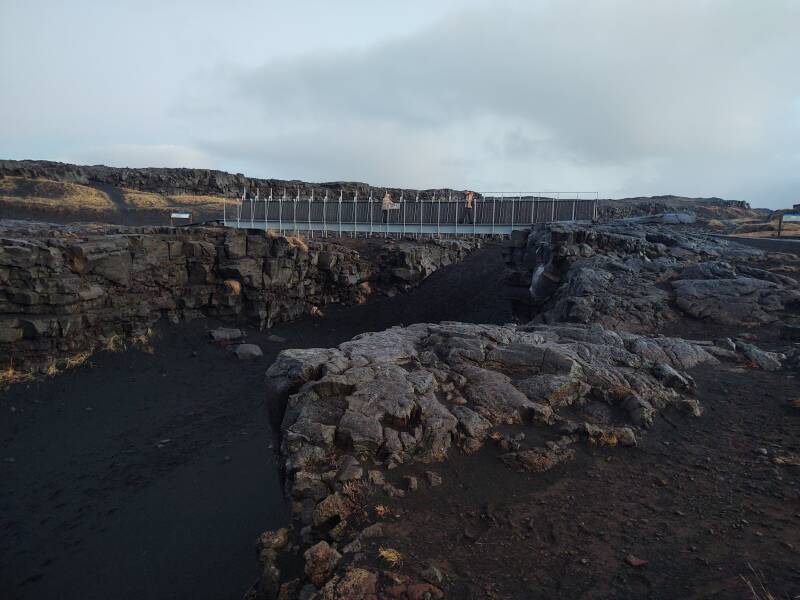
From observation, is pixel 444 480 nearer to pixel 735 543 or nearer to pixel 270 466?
pixel 735 543

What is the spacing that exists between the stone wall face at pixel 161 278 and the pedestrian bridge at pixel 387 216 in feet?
6.15

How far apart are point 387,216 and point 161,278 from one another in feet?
56.1

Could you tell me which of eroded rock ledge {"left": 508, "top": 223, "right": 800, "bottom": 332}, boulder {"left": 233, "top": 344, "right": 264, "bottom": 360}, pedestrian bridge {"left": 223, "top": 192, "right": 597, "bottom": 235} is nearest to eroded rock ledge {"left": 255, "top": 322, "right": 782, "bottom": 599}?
eroded rock ledge {"left": 508, "top": 223, "right": 800, "bottom": 332}

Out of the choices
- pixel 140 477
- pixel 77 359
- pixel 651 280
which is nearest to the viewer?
pixel 140 477

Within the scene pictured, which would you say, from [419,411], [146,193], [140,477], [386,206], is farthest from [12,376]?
[146,193]

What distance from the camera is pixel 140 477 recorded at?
460 inches

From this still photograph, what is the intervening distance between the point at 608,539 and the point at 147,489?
1077 centimetres

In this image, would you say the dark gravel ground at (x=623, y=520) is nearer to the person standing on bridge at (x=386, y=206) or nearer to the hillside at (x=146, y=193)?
the person standing on bridge at (x=386, y=206)

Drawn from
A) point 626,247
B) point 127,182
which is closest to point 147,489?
point 626,247

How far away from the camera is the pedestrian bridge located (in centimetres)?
3167

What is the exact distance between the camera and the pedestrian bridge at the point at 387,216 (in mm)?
31672

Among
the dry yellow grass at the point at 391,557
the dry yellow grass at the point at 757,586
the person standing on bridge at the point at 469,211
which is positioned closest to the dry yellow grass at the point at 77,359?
the dry yellow grass at the point at 391,557

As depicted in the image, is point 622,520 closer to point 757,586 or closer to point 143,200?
point 757,586

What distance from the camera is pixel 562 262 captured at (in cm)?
1922
